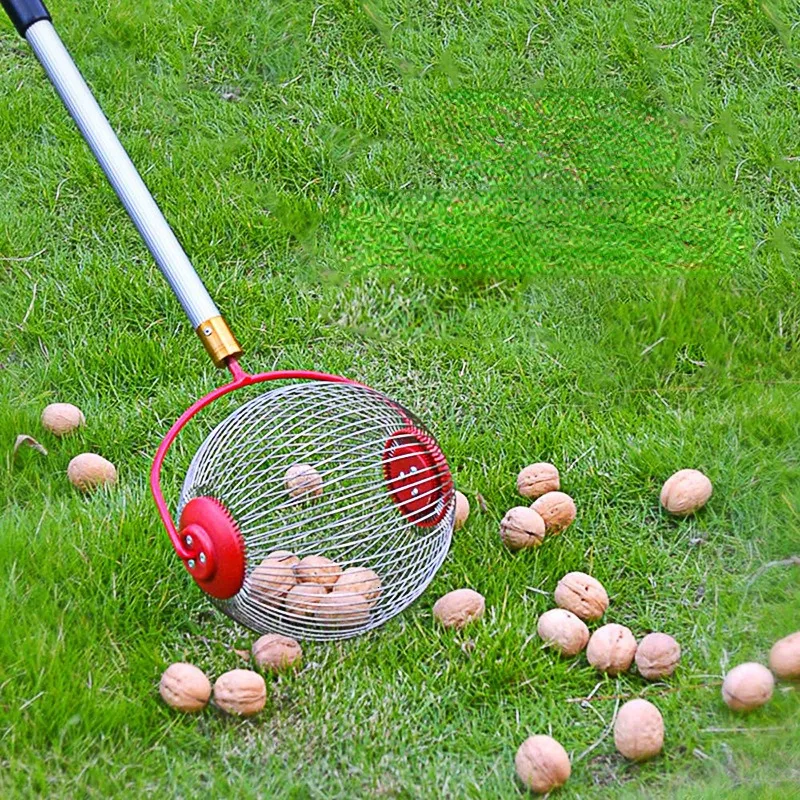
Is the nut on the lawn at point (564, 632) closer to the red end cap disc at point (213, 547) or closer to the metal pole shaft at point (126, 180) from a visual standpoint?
the red end cap disc at point (213, 547)

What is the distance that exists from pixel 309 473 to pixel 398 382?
66cm

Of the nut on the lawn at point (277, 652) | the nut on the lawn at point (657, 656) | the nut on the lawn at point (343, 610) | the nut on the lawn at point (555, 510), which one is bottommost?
the nut on the lawn at point (657, 656)

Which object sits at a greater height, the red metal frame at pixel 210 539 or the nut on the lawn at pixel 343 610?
the red metal frame at pixel 210 539

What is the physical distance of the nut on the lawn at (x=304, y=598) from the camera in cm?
221

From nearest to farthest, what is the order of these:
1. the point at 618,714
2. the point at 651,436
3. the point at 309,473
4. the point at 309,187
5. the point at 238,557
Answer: the point at 238,557, the point at 618,714, the point at 309,473, the point at 651,436, the point at 309,187

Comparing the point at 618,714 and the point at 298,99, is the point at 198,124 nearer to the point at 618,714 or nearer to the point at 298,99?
the point at 298,99

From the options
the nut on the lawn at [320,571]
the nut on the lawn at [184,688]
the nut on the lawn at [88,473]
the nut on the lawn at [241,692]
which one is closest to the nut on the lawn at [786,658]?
the nut on the lawn at [320,571]

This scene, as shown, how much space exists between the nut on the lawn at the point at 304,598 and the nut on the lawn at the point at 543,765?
44 cm

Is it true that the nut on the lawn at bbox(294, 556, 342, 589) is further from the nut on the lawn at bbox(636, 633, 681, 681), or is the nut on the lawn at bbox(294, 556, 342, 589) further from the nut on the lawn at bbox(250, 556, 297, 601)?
the nut on the lawn at bbox(636, 633, 681, 681)

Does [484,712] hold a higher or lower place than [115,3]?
lower

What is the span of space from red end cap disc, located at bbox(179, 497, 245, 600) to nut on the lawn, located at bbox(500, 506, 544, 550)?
644mm

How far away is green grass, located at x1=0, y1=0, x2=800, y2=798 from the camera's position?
2234mm

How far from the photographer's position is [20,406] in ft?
9.50

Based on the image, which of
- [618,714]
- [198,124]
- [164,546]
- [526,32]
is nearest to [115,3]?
[198,124]
